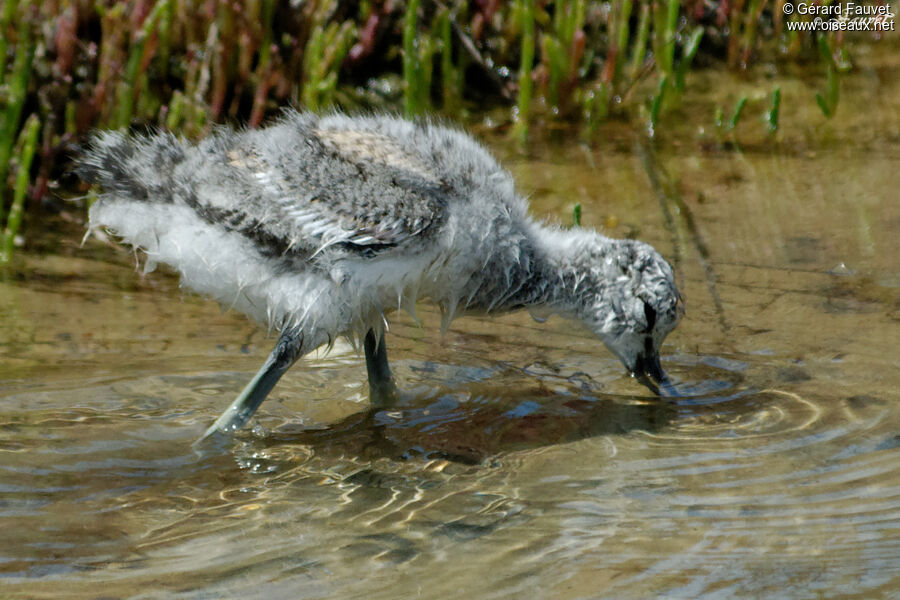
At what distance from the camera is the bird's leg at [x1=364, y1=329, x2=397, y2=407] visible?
12.7 ft

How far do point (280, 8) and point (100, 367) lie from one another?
276 centimetres

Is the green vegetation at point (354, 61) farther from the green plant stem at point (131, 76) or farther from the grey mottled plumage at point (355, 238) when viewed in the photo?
the grey mottled plumage at point (355, 238)

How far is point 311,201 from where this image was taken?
3.41m

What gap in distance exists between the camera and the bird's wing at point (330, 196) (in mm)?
3365

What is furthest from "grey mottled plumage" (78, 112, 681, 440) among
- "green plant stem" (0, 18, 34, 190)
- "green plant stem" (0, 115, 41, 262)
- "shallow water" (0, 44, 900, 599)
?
"green plant stem" (0, 18, 34, 190)

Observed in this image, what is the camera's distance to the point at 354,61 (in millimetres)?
6391

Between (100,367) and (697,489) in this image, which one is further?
(100,367)

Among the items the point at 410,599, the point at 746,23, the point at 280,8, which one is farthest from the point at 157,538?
the point at 746,23

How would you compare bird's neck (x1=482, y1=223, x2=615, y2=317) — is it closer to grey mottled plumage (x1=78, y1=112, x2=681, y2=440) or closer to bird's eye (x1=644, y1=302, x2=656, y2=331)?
grey mottled plumage (x1=78, y1=112, x2=681, y2=440)

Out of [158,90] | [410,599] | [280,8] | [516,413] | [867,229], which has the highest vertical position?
[280,8]

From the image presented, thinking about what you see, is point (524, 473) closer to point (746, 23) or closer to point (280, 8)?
point (280, 8)

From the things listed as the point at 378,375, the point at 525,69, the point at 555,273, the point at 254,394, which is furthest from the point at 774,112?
the point at 254,394

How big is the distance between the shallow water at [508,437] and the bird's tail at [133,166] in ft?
2.36

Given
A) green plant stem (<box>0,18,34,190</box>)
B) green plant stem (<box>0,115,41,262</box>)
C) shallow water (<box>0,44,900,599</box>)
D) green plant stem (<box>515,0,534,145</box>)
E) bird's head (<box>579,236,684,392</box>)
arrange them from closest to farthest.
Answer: shallow water (<box>0,44,900,599</box>)
bird's head (<box>579,236,684,392</box>)
green plant stem (<box>0,115,41,262</box>)
green plant stem (<box>0,18,34,190</box>)
green plant stem (<box>515,0,534,145</box>)
